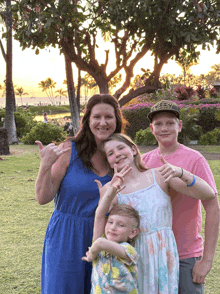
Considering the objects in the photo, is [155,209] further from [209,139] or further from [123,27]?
[209,139]

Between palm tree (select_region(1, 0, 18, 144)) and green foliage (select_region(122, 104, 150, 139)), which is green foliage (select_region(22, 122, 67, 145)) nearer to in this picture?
palm tree (select_region(1, 0, 18, 144))

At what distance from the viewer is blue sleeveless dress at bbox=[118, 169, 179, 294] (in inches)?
70.2

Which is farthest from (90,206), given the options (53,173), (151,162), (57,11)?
(57,11)

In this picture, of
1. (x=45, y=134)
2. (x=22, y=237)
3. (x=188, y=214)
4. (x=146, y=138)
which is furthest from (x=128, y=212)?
(x=45, y=134)

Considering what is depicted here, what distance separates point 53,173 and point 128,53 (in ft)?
26.3

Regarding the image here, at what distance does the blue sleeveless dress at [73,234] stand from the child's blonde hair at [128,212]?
42 centimetres

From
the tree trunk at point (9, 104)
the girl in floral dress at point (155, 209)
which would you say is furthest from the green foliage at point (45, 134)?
the girl in floral dress at point (155, 209)

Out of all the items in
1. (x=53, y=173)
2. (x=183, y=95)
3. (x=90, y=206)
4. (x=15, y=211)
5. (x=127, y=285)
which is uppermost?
(x=183, y=95)

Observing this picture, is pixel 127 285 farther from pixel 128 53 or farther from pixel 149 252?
pixel 128 53

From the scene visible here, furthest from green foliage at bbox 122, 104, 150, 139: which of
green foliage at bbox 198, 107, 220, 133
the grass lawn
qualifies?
the grass lawn

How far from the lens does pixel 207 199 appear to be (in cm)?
191

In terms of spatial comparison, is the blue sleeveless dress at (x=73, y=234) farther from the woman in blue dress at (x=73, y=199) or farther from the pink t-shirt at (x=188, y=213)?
the pink t-shirt at (x=188, y=213)

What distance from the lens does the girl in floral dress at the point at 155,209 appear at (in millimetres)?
1784

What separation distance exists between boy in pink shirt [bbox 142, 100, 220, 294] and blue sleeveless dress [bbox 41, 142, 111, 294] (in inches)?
19.0
